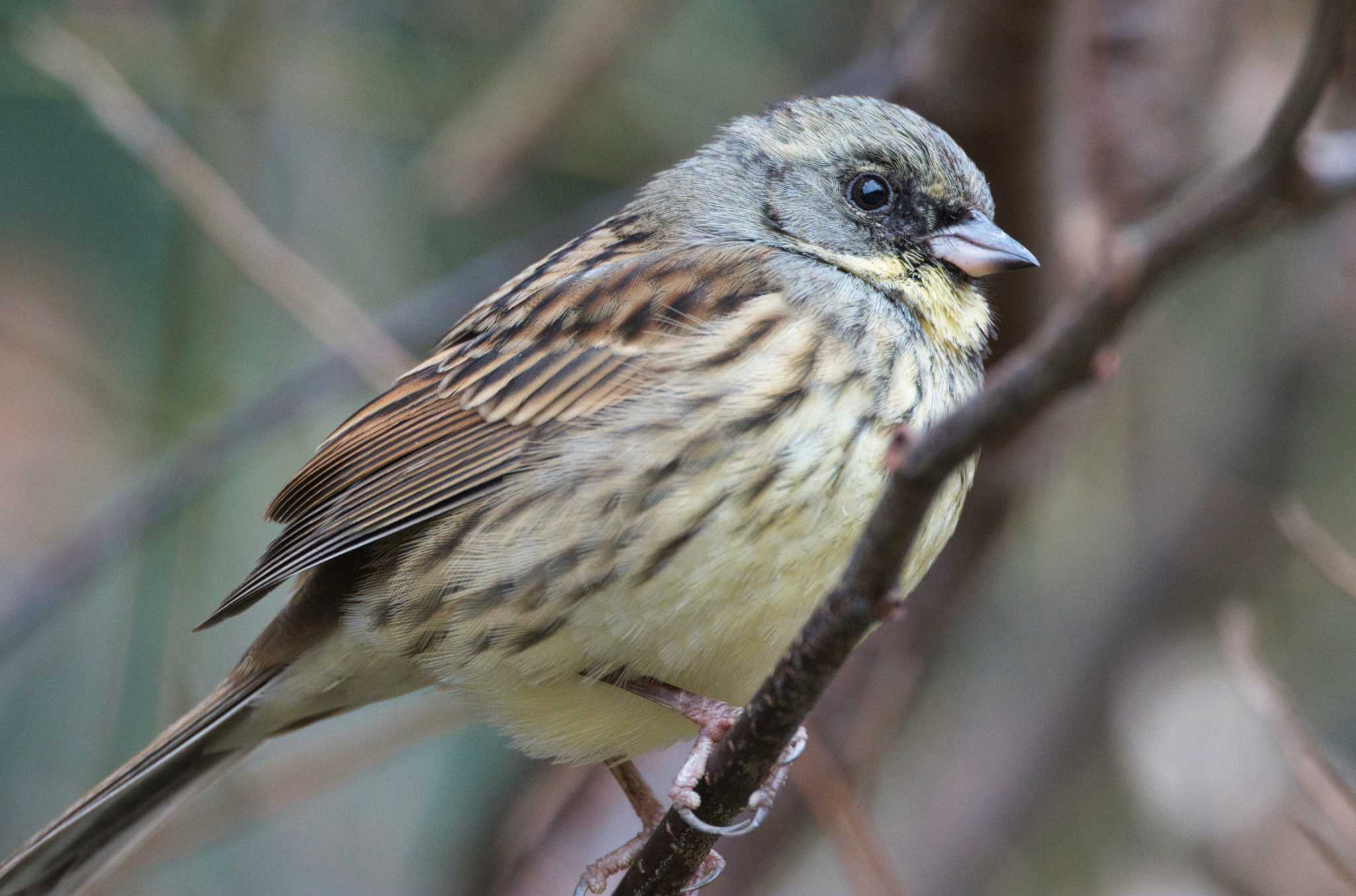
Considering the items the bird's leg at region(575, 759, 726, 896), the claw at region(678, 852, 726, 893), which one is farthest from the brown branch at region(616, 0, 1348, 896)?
the bird's leg at region(575, 759, 726, 896)

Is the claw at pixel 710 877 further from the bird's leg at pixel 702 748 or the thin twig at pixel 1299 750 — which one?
the thin twig at pixel 1299 750

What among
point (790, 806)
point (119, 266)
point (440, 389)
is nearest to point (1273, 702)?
point (790, 806)

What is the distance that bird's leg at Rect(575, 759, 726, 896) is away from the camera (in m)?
2.49

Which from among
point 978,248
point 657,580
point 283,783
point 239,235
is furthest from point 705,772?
point 283,783

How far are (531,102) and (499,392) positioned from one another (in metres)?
1.56

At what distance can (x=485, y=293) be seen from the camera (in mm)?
4254

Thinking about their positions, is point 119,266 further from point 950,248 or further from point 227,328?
point 950,248

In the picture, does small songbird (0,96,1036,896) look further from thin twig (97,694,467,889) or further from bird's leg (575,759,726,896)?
thin twig (97,694,467,889)

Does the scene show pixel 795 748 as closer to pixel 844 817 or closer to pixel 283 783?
pixel 844 817

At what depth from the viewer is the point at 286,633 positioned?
275cm

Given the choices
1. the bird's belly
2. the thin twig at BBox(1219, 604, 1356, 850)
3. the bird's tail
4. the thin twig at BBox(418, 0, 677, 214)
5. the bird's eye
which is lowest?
the thin twig at BBox(1219, 604, 1356, 850)

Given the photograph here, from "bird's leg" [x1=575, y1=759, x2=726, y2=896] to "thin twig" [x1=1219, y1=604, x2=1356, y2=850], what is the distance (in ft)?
3.37

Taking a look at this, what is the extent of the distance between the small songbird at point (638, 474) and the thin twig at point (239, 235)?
557mm

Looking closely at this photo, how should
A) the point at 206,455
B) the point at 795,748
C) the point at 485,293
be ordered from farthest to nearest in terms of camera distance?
1. the point at 485,293
2. the point at 206,455
3. the point at 795,748
